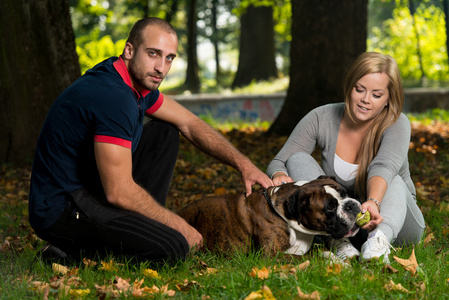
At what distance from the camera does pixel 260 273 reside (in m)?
3.20

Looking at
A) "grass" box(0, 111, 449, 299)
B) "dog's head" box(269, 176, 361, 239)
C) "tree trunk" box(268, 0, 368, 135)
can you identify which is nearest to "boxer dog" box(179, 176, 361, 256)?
"dog's head" box(269, 176, 361, 239)

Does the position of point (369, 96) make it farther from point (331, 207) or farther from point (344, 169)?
point (331, 207)

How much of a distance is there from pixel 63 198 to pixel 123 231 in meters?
0.51

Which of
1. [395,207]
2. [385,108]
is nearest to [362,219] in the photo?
[395,207]

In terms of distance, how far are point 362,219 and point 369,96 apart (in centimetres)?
106

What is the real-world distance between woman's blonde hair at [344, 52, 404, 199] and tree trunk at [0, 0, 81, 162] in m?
5.46

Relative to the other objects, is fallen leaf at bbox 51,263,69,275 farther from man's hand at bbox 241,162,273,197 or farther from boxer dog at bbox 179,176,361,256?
man's hand at bbox 241,162,273,197

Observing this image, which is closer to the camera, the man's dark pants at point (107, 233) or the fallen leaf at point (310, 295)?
the fallen leaf at point (310, 295)

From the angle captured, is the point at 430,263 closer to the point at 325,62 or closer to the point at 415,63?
the point at 325,62

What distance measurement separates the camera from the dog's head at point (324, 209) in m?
3.67

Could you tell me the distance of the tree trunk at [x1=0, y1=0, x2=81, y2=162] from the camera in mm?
8242

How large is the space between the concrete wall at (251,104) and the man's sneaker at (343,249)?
13.7 metres

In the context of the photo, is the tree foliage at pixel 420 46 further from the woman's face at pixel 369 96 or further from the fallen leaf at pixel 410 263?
the fallen leaf at pixel 410 263

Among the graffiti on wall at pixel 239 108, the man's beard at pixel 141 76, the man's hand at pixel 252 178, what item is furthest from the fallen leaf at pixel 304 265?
the graffiti on wall at pixel 239 108
